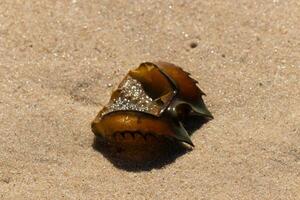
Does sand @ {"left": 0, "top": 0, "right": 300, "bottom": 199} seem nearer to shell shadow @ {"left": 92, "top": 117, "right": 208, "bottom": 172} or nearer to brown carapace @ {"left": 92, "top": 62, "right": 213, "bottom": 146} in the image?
shell shadow @ {"left": 92, "top": 117, "right": 208, "bottom": 172}

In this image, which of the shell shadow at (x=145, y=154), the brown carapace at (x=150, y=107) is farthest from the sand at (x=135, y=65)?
the brown carapace at (x=150, y=107)

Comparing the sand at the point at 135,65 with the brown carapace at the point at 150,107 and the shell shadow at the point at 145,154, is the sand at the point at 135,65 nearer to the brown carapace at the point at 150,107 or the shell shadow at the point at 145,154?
the shell shadow at the point at 145,154

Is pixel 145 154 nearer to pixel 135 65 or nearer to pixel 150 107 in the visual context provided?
pixel 150 107

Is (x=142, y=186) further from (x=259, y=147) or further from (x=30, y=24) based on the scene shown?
(x=30, y=24)

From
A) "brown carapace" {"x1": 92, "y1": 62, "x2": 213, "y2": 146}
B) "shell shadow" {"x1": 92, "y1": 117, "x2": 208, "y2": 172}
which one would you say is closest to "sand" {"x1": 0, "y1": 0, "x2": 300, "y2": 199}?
"shell shadow" {"x1": 92, "y1": 117, "x2": 208, "y2": 172}

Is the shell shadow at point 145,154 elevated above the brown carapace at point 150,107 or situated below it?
below
